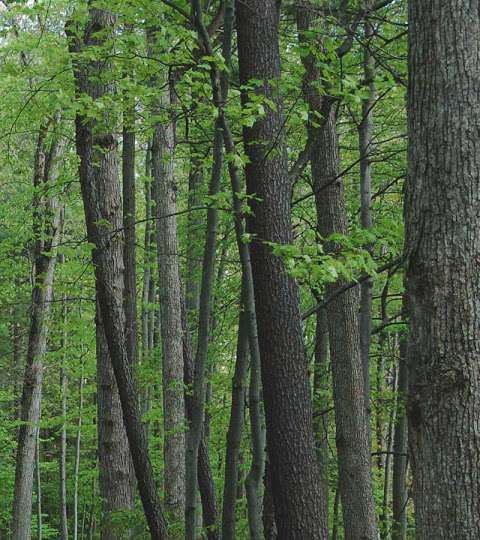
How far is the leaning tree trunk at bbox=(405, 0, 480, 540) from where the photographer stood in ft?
9.87

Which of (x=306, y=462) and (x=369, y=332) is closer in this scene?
(x=306, y=462)

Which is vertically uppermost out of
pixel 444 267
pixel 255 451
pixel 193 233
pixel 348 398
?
pixel 193 233

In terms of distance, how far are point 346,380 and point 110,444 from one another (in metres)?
2.51

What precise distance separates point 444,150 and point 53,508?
23.5m

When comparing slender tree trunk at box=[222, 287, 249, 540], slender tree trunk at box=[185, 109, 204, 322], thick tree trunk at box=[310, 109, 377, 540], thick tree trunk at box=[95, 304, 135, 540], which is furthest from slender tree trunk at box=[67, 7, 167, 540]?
slender tree trunk at box=[185, 109, 204, 322]

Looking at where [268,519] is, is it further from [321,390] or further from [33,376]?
[33,376]

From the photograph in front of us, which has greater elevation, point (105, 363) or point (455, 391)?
point (105, 363)

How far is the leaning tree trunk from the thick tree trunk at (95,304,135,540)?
506 centimetres

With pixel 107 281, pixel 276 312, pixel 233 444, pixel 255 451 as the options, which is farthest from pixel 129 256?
pixel 255 451

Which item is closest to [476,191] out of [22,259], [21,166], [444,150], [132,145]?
[444,150]

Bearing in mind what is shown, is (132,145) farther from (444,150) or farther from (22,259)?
(22,259)

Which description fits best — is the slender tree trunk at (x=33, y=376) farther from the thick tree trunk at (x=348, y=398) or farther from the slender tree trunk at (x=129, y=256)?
the thick tree trunk at (x=348, y=398)

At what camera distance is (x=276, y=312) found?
561 centimetres

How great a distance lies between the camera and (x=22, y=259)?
61.7ft
